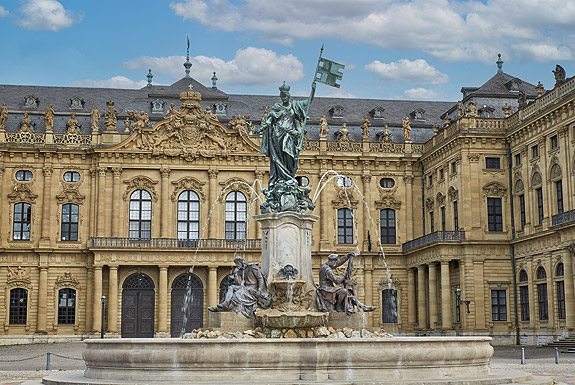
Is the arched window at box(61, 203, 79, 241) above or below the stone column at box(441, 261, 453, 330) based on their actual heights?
above

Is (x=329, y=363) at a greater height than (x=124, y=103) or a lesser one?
lesser

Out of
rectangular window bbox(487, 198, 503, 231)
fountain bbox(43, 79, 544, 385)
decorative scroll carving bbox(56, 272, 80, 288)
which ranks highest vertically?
rectangular window bbox(487, 198, 503, 231)

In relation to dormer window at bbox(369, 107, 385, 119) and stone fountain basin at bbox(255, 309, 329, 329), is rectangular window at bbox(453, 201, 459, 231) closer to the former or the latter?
dormer window at bbox(369, 107, 385, 119)

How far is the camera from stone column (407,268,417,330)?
185 feet

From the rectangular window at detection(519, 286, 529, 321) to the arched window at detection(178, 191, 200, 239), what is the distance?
806 inches

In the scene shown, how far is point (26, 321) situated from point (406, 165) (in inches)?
1062

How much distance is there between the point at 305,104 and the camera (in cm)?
2280

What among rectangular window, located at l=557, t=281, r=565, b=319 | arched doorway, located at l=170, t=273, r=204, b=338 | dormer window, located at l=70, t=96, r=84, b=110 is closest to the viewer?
rectangular window, located at l=557, t=281, r=565, b=319

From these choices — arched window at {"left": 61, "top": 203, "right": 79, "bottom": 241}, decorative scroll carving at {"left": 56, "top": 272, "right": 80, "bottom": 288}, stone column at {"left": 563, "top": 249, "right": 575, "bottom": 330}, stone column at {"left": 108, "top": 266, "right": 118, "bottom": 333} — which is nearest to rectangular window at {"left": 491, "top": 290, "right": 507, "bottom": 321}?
stone column at {"left": 563, "top": 249, "right": 575, "bottom": 330}

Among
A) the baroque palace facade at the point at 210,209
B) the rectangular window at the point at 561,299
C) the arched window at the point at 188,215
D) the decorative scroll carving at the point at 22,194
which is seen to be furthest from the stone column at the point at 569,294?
the decorative scroll carving at the point at 22,194

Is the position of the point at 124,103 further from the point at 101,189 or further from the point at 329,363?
the point at 329,363

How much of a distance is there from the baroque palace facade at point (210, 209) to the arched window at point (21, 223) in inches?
3.6

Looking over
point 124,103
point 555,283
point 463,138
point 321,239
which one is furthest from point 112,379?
point 124,103

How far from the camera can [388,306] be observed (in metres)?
56.8
